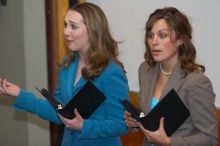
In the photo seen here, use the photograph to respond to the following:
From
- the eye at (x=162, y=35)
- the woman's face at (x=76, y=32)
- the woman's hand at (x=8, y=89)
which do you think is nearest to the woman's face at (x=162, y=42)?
the eye at (x=162, y=35)

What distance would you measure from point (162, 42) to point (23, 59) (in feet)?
7.04

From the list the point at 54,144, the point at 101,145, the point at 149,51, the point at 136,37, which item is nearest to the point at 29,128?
the point at 54,144

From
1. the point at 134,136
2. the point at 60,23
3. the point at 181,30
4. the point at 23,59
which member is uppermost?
the point at 181,30

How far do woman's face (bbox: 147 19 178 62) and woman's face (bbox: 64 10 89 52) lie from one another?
398mm

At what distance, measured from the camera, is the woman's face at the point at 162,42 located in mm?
1797

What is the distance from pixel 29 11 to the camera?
356 cm

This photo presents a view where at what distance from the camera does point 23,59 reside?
3662mm

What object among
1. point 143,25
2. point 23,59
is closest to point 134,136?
point 143,25

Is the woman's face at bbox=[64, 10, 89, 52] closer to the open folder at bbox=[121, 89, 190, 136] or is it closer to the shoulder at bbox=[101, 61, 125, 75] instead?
the shoulder at bbox=[101, 61, 125, 75]

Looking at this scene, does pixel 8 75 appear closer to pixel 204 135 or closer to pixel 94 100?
pixel 94 100

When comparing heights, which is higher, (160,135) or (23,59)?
(160,135)

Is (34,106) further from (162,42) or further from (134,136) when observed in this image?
(134,136)

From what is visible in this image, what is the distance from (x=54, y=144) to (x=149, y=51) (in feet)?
6.69

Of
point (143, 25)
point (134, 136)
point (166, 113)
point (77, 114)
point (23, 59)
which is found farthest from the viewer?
point (23, 59)
